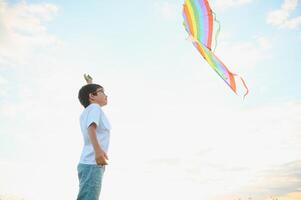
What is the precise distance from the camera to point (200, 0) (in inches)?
240

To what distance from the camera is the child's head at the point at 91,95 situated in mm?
4629

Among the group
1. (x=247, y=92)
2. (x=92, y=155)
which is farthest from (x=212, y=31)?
(x=92, y=155)

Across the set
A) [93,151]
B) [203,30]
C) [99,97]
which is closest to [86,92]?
[99,97]

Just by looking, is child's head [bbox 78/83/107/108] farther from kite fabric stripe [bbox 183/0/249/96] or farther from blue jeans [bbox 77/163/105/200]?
kite fabric stripe [bbox 183/0/249/96]

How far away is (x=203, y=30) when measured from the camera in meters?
6.29

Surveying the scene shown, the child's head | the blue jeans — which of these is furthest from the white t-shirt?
the child's head

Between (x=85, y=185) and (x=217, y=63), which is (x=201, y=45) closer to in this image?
(x=217, y=63)

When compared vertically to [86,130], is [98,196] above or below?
below

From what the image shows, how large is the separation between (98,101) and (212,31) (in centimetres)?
268

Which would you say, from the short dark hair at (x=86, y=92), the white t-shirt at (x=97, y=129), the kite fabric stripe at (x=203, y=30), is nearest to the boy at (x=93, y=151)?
the white t-shirt at (x=97, y=129)

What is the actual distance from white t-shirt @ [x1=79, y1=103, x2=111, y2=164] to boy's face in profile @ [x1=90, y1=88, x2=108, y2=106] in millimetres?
323

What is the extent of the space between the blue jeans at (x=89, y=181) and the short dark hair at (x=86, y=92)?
987 mm

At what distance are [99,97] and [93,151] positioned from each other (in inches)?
35.1

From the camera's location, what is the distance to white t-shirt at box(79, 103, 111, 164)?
405cm
